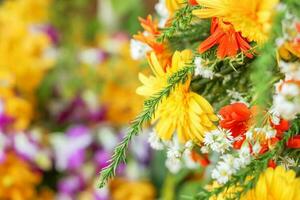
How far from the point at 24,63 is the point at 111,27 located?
13.0 inches

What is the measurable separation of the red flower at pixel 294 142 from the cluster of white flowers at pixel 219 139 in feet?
0.13

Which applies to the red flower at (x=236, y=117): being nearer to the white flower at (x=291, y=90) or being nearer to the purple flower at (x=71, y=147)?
the white flower at (x=291, y=90)

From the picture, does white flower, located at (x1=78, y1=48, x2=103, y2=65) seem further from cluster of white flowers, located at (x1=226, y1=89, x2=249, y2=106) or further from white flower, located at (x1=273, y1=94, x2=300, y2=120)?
white flower, located at (x1=273, y1=94, x2=300, y2=120)

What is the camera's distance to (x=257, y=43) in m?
0.44

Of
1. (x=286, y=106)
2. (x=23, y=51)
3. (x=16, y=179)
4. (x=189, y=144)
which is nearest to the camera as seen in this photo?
(x=286, y=106)

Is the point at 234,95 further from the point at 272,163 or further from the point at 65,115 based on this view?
the point at 65,115

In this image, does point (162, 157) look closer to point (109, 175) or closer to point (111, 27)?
point (111, 27)

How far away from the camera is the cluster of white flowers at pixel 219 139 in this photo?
18.2 inches

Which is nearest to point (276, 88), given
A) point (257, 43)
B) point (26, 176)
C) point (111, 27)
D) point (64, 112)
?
point (257, 43)

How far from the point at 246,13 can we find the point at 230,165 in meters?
0.11

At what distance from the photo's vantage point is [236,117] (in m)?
0.46

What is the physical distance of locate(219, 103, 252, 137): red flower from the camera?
18.1 inches

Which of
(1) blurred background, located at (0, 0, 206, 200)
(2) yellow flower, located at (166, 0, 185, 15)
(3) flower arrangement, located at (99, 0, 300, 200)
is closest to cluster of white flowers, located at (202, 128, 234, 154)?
(3) flower arrangement, located at (99, 0, 300, 200)

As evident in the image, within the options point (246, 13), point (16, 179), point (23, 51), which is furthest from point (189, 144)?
point (23, 51)
